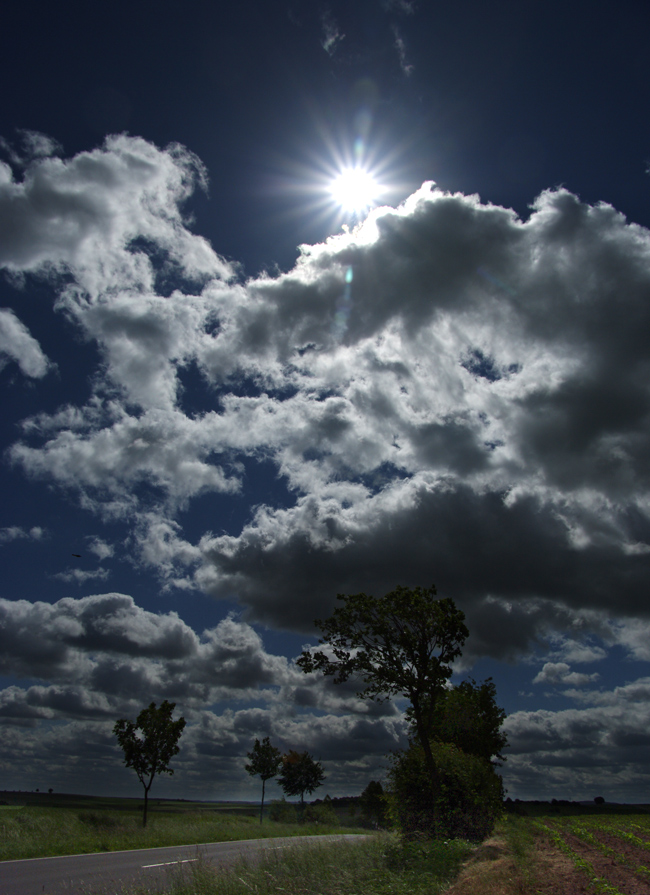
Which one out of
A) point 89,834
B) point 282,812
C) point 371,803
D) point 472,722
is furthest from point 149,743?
point 371,803

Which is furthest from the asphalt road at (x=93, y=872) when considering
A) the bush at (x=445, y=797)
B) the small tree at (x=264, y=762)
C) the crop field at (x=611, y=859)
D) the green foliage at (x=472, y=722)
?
the small tree at (x=264, y=762)

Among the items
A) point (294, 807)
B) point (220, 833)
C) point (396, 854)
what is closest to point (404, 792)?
point (396, 854)

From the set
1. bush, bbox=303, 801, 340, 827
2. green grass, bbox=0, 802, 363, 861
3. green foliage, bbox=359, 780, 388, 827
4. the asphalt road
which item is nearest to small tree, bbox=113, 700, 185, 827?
green grass, bbox=0, 802, 363, 861

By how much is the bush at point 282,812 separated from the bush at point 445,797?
5608 centimetres

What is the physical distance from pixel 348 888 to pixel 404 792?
38.4 feet

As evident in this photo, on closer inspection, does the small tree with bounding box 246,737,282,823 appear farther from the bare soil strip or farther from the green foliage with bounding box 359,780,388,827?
the bare soil strip

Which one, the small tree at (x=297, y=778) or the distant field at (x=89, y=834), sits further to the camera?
the small tree at (x=297, y=778)

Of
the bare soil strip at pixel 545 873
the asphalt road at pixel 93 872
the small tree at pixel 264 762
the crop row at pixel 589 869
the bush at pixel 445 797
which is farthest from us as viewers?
the small tree at pixel 264 762

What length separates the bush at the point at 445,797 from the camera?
1902 centimetres

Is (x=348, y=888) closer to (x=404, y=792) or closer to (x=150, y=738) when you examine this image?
(x=404, y=792)

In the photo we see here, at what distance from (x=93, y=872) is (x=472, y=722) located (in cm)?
3176

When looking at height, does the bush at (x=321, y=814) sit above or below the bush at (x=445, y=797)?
below

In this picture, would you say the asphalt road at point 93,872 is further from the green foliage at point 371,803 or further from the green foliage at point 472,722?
the green foliage at point 371,803

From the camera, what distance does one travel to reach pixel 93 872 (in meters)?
16.2
